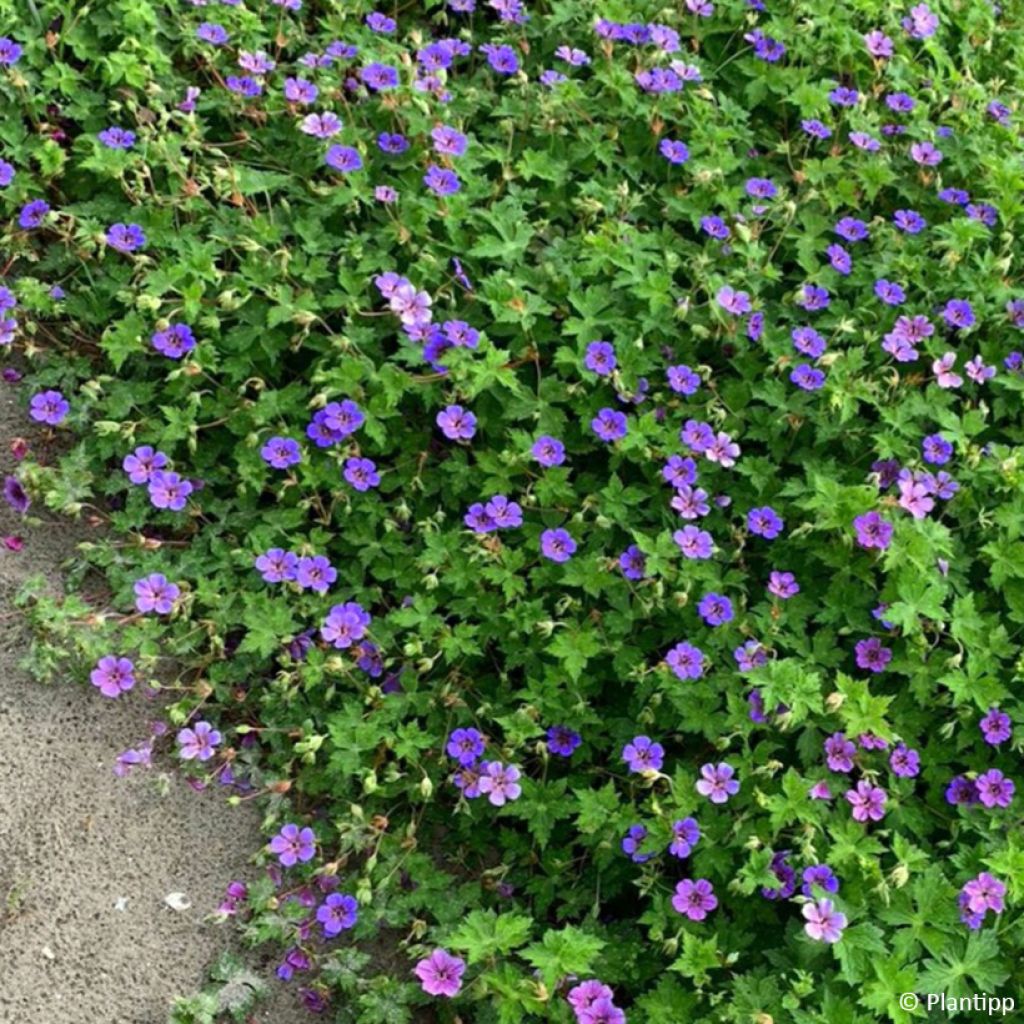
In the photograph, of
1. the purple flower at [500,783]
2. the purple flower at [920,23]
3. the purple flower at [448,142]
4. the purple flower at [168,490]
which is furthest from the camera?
the purple flower at [920,23]

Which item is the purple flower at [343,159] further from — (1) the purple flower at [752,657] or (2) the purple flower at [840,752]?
(2) the purple flower at [840,752]

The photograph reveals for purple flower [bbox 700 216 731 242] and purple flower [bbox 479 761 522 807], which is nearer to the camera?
purple flower [bbox 479 761 522 807]

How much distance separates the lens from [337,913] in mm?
2861

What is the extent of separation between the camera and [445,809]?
311cm

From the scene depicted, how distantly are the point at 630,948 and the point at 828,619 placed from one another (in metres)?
0.97

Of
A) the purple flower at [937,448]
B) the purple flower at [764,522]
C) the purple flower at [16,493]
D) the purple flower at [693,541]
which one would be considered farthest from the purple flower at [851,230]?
the purple flower at [16,493]

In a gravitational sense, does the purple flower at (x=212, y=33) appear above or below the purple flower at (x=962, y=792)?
above

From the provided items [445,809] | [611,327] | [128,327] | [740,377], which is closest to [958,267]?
[740,377]

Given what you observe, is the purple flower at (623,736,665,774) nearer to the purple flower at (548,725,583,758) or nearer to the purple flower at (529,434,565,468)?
the purple flower at (548,725,583,758)

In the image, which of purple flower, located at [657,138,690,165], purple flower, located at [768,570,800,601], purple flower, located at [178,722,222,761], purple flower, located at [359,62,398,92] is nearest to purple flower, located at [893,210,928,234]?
purple flower, located at [657,138,690,165]

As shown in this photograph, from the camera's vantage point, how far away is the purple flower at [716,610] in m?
3.06

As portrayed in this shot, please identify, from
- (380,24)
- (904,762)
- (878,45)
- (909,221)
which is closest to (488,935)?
(904,762)

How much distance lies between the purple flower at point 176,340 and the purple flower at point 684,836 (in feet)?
6.06

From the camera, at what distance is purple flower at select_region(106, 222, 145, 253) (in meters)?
3.46
